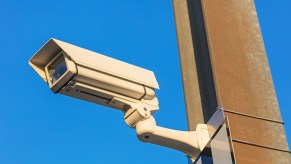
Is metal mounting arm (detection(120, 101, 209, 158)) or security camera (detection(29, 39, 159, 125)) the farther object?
metal mounting arm (detection(120, 101, 209, 158))

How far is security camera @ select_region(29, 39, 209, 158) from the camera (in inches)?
129

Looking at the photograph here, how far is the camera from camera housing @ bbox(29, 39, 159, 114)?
10.7ft

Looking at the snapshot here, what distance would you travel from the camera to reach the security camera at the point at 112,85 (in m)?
3.27

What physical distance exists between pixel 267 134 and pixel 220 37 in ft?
1.83

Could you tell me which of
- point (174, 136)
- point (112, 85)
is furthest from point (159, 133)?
point (112, 85)

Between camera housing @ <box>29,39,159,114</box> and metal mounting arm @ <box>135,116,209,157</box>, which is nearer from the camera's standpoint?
camera housing @ <box>29,39,159,114</box>

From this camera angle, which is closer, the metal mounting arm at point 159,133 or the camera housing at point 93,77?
the camera housing at point 93,77

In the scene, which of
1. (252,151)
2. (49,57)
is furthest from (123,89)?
(252,151)

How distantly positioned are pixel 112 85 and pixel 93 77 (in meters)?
0.10

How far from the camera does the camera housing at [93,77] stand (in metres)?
3.27

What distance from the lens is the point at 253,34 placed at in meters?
3.72

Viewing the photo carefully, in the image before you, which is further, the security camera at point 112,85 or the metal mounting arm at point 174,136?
the metal mounting arm at point 174,136

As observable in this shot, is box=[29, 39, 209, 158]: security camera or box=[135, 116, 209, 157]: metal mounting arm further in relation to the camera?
box=[135, 116, 209, 157]: metal mounting arm

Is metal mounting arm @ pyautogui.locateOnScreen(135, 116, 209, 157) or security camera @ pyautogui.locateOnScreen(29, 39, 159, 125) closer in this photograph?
security camera @ pyautogui.locateOnScreen(29, 39, 159, 125)
